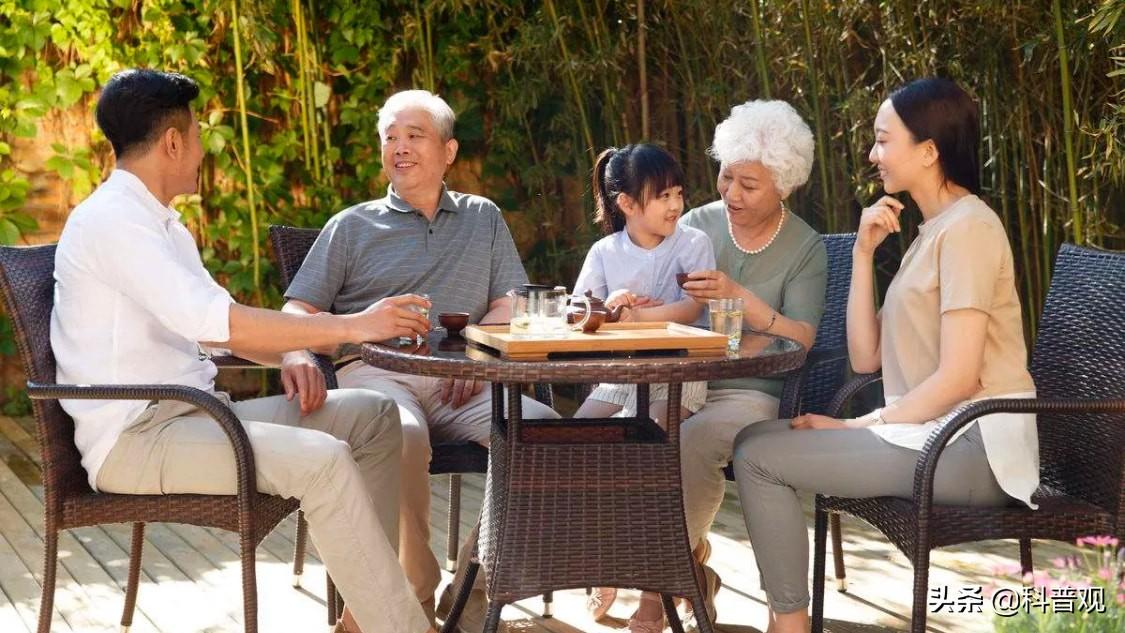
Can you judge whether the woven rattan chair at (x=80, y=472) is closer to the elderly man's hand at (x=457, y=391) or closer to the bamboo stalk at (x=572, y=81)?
the elderly man's hand at (x=457, y=391)

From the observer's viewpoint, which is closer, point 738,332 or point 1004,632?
point 1004,632

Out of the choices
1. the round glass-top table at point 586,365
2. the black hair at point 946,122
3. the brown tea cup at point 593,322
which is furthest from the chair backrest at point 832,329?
the brown tea cup at point 593,322

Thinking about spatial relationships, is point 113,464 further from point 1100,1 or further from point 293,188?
point 293,188

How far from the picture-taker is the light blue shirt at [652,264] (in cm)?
327

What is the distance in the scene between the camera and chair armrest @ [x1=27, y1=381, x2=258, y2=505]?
2480mm

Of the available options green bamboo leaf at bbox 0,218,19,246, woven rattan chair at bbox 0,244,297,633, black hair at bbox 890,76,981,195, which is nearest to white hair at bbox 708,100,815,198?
black hair at bbox 890,76,981,195

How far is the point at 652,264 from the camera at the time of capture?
329 cm

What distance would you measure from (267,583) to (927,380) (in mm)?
1881

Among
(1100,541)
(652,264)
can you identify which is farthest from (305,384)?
(1100,541)

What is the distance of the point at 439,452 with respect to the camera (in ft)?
10.4

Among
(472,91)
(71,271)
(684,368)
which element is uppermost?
(472,91)

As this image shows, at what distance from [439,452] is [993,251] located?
1343 millimetres

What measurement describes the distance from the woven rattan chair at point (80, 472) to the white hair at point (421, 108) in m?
1.12

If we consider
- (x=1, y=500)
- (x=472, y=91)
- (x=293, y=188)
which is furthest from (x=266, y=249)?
(x=1, y=500)
